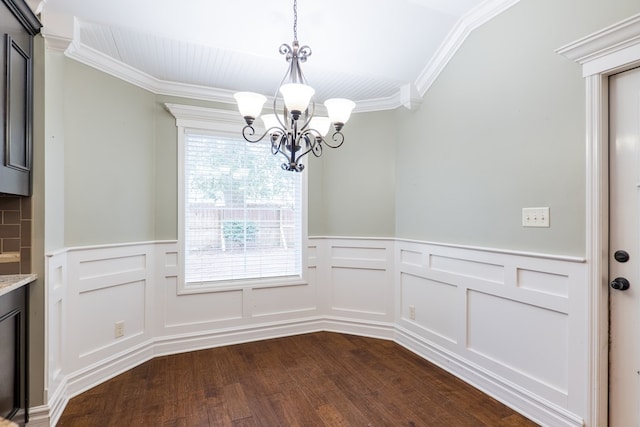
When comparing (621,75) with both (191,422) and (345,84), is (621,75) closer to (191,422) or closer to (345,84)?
(345,84)

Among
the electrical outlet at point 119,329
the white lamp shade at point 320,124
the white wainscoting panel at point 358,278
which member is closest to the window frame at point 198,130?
the electrical outlet at point 119,329

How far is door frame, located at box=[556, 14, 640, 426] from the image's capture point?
67.9 inches

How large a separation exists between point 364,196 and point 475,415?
6.79ft

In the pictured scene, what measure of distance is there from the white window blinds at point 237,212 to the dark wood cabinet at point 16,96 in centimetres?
128

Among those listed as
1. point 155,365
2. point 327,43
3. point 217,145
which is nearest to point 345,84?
point 327,43

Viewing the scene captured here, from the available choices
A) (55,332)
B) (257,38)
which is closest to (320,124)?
(257,38)

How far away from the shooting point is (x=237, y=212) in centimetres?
327

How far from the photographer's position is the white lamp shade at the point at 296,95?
1635 millimetres

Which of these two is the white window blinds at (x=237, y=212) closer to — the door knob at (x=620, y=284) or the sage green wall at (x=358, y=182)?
the sage green wall at (x=358, y=182)

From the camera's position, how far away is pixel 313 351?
3.04 metres

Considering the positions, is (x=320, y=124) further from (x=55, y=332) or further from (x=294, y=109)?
(x=55, y=332)

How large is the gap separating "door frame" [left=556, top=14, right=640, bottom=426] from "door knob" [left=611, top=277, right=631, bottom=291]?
35 millimetres

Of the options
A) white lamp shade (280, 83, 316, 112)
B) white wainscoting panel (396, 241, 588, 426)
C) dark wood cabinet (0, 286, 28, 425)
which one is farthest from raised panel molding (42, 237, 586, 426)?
white lamp shade (280, 83, 316, 112)

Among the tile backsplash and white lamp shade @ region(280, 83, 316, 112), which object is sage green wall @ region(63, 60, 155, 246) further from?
white lamp shade @ region(280, 83, 316, 112)
